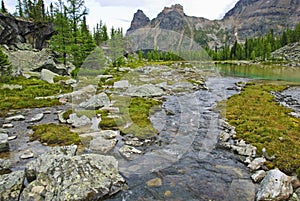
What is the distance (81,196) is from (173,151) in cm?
591

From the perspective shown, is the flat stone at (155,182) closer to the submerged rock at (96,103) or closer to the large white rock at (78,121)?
the large white rock at (78,121)

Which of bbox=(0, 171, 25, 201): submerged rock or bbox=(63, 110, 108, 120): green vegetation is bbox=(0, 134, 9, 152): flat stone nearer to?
bbox=(0, 171, 25, 201): submerged rock

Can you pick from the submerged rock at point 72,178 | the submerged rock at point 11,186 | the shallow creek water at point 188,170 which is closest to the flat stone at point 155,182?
the shallow creek water at point 188,170

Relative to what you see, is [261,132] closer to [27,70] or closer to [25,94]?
[25,94]

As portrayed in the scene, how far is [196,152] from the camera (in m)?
12.4

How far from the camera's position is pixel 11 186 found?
835 cm

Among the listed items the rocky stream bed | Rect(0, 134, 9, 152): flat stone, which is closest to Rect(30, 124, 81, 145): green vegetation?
the rocky stream bed

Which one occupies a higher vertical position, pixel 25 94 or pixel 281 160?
pixel 25 94

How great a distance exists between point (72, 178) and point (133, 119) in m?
10.2

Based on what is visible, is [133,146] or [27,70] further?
[27,70]

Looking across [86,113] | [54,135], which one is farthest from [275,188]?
[86,113]

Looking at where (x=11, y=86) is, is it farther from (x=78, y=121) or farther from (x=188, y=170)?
(x=188, y=170)

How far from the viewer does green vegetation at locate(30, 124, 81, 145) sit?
44.9 ft

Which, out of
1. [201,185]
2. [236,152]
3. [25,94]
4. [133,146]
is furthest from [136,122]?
[25,94]
